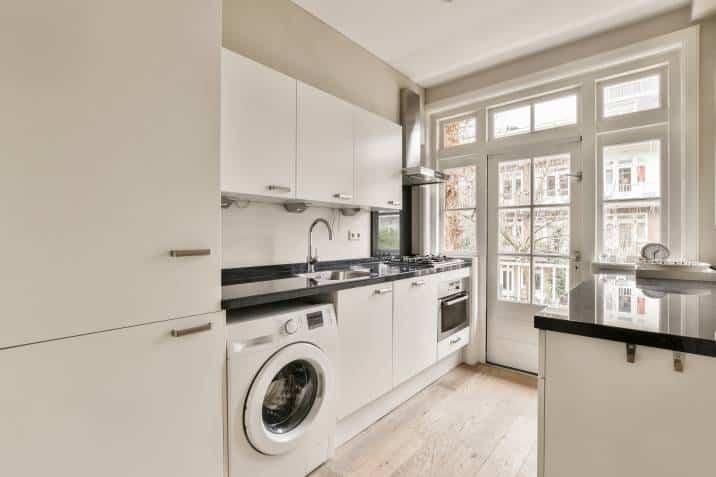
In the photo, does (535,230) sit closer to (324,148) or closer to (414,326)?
(414,326)

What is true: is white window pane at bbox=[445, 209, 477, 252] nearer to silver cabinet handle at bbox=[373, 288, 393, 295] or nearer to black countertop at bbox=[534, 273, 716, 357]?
silver cabinet handle at bbox=[373, 288, 393, 295]

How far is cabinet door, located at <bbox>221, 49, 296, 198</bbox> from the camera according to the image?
64.8 inches

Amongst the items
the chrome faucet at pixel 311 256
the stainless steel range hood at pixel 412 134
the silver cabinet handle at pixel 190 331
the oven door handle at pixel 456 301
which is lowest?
the oven door handle at pixel 456 301

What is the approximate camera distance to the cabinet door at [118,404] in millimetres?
930

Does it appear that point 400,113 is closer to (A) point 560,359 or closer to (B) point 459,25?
(B) point 459,25

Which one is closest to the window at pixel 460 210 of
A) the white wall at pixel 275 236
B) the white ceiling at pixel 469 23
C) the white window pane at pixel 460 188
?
the white window pane at pixel 460 188

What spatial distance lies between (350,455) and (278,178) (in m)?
Result: 1.58

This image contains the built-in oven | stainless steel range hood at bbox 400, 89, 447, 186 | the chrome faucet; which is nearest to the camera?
the chrome faucet

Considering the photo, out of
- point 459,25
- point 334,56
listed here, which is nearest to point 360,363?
point 334,56

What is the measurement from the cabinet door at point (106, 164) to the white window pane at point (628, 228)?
277 centimetres

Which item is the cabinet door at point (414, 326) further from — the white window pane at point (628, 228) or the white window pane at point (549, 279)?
the white window pane at point (628, 228)

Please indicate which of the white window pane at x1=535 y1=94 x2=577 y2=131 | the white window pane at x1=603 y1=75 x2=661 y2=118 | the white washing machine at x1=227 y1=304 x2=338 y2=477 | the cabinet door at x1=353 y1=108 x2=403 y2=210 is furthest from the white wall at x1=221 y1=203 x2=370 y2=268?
the white window pane at x1=603 y1=75 x2=661 y2=118

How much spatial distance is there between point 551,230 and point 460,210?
2.72 ft

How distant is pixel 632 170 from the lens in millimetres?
2471
